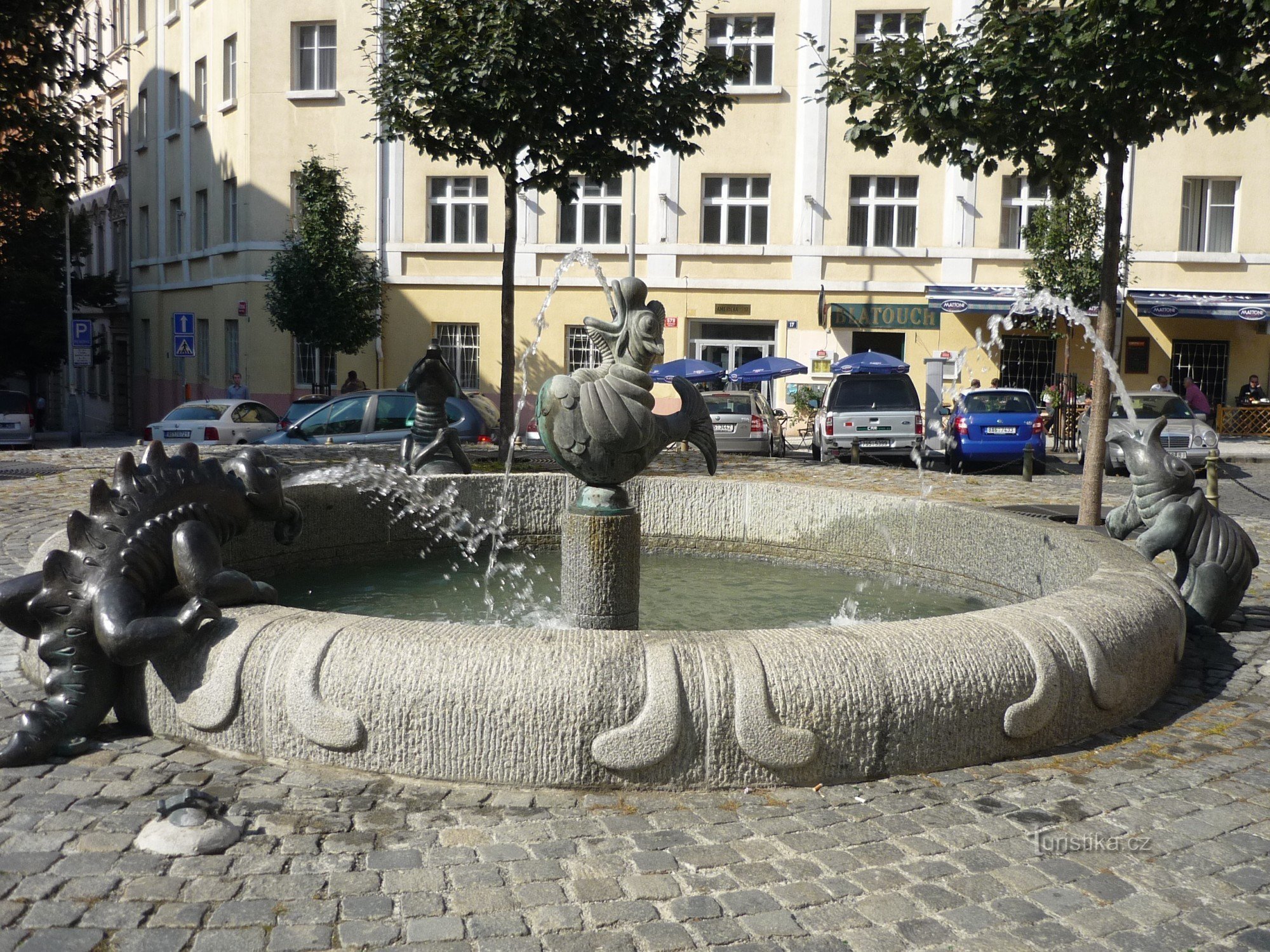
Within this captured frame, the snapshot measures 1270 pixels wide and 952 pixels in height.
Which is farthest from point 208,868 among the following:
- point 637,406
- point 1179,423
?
point 1179,423

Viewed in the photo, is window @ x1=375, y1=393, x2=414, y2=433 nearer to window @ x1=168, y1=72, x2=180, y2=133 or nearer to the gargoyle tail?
the gargoyle tail

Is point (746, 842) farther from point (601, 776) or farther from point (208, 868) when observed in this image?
point (208, 868)

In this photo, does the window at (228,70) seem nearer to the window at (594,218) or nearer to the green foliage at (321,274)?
the green foliage at (321,274)

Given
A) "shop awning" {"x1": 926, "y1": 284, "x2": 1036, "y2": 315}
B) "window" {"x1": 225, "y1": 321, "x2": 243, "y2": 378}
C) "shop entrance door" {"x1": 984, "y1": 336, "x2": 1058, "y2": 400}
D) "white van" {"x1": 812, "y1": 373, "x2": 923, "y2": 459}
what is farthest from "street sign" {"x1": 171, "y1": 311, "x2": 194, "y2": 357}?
"shop entrance door" {"x1": 984, "y1": 336, "x2": 1058, "y2": 400}

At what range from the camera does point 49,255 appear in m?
37.0

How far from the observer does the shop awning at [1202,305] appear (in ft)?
86.6

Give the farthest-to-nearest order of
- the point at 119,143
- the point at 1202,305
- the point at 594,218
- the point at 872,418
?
1. the point at 119,143
2. the point at 594,218
3. the point at 1202,305
4. the point at 872,418

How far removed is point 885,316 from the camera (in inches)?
1113

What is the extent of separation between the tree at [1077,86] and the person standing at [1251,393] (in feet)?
62.1

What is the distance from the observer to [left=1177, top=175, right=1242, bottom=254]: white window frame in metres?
27.6

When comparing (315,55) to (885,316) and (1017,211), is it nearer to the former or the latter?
(885,316)

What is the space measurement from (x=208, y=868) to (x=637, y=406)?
131 inches

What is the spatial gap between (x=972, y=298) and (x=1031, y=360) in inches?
98.0

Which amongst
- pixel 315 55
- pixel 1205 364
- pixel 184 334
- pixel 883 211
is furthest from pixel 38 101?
pixel 1205 364
